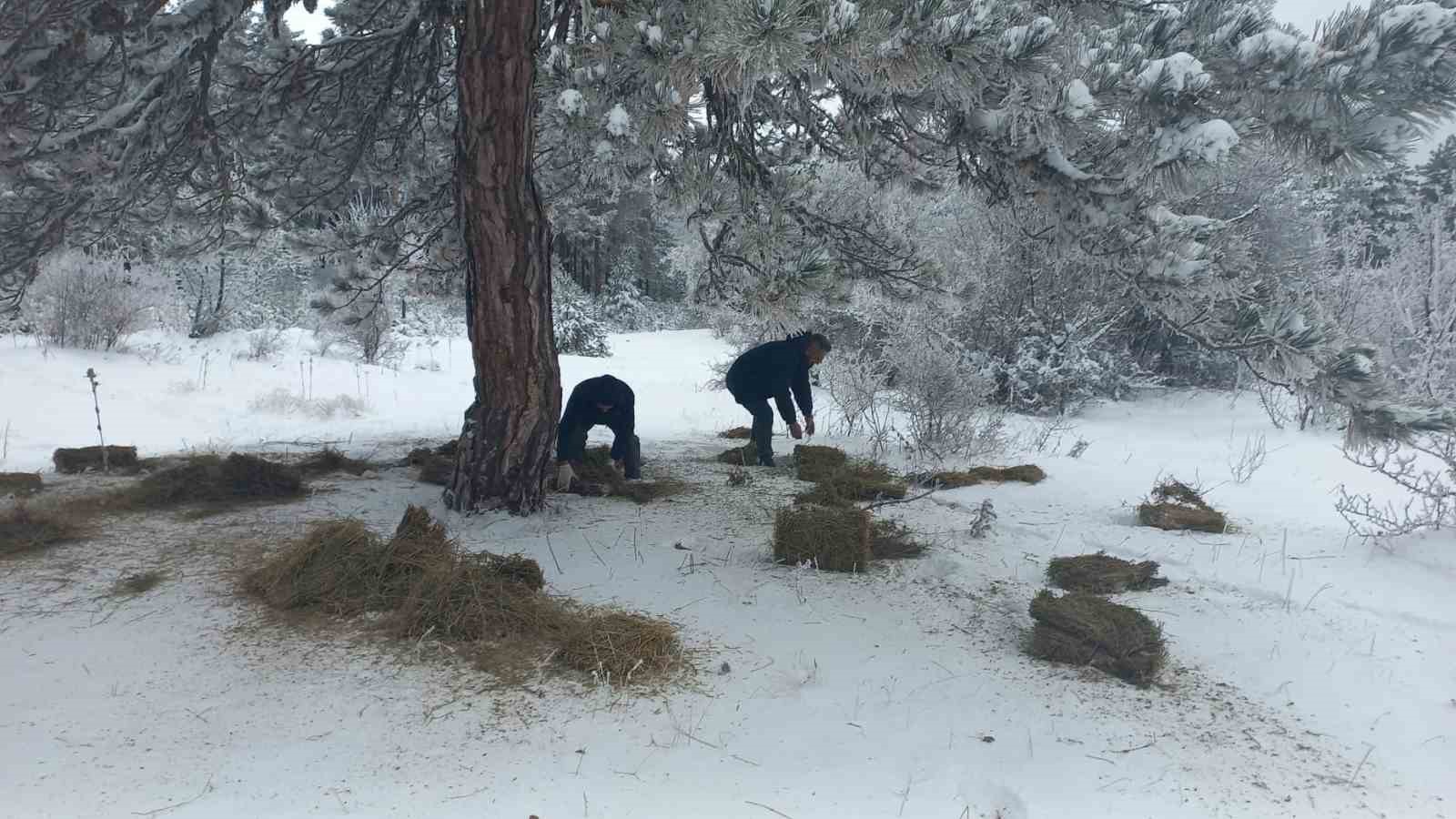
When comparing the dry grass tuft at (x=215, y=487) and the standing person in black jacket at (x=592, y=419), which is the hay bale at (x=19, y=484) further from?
the standing person in black jacket at (x=592, y=419)

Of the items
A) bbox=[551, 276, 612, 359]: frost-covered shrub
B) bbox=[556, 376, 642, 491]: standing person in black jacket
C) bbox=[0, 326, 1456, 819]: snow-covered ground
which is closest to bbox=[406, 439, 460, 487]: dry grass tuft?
bbox=[0, 326, 1456, 819]: snow-covered ground

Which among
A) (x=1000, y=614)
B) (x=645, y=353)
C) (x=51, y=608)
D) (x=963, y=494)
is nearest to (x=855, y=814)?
(x=1000, y=614)

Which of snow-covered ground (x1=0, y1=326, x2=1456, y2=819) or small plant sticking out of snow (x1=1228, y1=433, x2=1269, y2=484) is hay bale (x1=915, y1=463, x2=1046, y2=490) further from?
small plant sticking out of snow (x1=1228, y1=433, x2=1269, y2=484)

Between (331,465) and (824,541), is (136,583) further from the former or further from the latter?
(824,541)

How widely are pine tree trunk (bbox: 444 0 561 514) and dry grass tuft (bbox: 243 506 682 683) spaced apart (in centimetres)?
77

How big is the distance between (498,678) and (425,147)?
4577 millimetres

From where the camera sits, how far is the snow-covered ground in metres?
2.10

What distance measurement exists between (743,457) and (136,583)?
12.4 feet

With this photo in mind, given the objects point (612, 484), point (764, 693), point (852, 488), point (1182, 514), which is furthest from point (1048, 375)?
point (764, 693)

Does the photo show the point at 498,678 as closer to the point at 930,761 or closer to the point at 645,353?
the point at 930,761

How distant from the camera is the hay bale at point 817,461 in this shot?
5551 millimetres

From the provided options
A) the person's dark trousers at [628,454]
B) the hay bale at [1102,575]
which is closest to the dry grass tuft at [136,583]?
the person's dark trousers at [628,454]

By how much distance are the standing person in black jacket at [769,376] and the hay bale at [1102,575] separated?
2634 mm

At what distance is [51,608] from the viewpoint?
310cm
